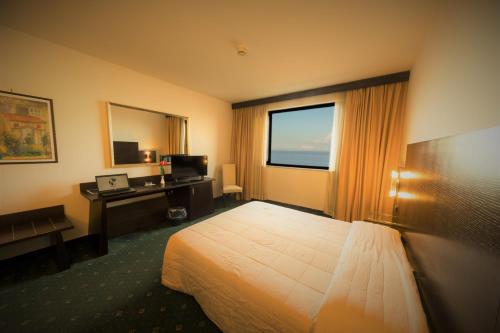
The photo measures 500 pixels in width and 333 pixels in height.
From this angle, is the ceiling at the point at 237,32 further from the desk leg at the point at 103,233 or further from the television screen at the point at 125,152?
the desk leg at the point at 103,233

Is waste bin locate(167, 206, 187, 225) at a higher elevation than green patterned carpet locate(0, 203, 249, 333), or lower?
higher

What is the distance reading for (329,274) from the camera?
1.12 metres

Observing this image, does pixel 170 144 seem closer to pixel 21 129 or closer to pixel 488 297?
pixel 21 129

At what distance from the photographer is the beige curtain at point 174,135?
3047 millimetres

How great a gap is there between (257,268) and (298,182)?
9.01 ft

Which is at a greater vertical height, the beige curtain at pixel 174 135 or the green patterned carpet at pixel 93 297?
the beige curtain at pixel 174 135

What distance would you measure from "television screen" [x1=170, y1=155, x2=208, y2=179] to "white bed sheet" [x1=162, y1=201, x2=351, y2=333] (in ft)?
5.19

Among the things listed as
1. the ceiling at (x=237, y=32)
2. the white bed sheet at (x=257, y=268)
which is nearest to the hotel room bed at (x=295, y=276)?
the white bed sheet at (x=257, y=268)

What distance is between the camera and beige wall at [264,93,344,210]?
3344mm

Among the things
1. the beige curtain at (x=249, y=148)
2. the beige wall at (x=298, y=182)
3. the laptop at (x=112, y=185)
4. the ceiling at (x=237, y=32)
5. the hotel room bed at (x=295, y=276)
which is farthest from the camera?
the beige curtain at (x=249, y=148)

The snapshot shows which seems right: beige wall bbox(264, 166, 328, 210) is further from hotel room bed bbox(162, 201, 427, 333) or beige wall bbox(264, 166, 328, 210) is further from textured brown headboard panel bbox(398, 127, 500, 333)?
textured brown headboard panel bbox(398, 127, 500, 333)

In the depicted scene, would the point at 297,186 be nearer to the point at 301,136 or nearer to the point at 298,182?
Result: the point at 298,182

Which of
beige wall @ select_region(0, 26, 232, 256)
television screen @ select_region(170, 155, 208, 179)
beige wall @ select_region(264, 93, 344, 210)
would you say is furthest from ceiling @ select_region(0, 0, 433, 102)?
television screen @ select_region(170, 155, 208, 179)

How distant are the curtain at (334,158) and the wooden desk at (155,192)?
2317 mm
